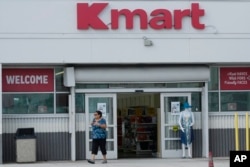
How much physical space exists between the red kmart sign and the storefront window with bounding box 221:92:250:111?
Result: 2.80m

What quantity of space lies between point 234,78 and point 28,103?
7.20 meters

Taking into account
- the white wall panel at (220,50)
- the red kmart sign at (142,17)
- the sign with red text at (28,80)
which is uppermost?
the red kmart sign at (142,17)

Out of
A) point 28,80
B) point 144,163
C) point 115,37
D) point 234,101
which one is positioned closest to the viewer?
point 144,163

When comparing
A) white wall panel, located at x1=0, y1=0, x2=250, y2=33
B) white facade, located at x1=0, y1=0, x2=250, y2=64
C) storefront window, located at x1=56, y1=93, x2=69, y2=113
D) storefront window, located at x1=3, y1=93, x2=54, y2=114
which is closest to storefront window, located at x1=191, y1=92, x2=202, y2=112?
white facade, located at x1=0, y1=0, x2=250, y2=64

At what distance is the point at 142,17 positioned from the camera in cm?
2383

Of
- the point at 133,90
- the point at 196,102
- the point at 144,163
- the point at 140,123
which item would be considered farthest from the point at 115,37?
the point at 140,123

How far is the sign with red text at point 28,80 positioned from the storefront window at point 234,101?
19.8ft

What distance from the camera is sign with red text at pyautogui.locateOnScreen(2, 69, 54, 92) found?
78.7 feet

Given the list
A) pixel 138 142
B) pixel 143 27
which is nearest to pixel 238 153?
pixel 143 27

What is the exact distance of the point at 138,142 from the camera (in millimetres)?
26812

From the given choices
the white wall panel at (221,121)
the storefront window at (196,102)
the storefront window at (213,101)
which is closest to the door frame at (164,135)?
the storefront window at (196,102)

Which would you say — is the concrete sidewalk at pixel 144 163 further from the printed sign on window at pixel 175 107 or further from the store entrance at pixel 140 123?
the store entrance at pixel 140 123

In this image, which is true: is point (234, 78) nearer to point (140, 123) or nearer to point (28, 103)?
point (140, 123)

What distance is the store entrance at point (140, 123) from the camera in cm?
2616
